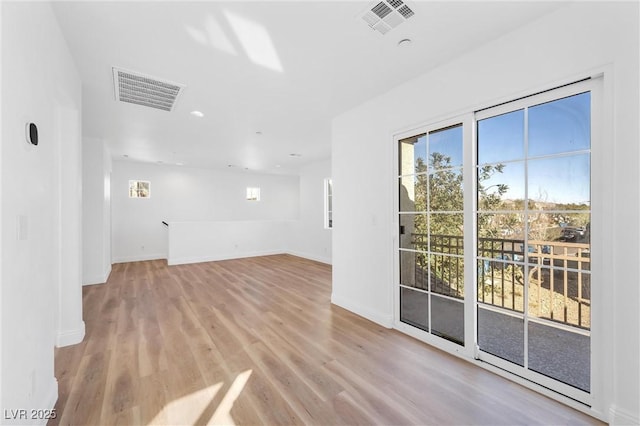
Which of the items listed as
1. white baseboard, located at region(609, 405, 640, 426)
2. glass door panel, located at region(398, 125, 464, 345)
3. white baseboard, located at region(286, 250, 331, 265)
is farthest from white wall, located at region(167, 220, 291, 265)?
white baseboard, located at region(609, 405, 640, 426)

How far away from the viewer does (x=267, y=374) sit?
213cm

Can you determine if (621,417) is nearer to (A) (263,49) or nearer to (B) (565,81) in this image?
(B) (565,81)

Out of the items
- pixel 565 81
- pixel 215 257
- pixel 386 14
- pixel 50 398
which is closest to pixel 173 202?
pixel 215 257

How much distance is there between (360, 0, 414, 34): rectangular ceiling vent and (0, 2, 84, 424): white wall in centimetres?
192

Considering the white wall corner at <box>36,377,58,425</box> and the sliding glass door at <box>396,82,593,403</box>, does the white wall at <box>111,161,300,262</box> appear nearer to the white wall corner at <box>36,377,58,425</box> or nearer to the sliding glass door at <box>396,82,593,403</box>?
the white wall corner at <box>36,377,58,425</box>

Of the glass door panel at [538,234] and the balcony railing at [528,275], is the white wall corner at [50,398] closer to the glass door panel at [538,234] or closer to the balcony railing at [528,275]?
the balcony railing at [528,275]

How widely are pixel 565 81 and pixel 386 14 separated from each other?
1.29 metres

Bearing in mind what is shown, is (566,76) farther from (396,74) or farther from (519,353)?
(519,353)

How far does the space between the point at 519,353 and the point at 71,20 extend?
4.23 meters

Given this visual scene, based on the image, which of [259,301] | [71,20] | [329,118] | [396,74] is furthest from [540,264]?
[71,20]

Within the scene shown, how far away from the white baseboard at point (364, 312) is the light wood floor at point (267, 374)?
0.08m

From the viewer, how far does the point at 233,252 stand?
736cm

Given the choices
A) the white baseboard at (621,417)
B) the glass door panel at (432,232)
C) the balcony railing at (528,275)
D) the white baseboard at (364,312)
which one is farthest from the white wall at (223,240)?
the white baseboard at (621,417)

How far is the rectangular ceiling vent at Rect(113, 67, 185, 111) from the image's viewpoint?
2.65m
